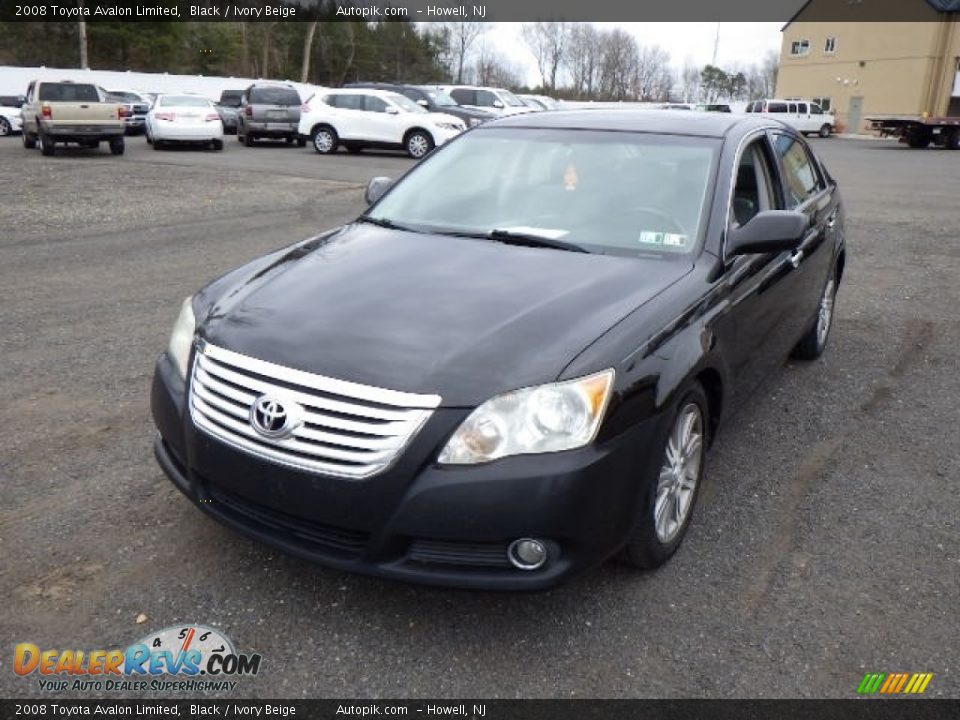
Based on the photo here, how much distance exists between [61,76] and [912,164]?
117 ft

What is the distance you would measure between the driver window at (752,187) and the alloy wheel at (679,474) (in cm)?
108

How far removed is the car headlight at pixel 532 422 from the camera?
2.46 meters

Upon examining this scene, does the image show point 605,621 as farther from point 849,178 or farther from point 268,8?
point 268,8

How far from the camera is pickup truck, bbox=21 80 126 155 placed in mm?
18484

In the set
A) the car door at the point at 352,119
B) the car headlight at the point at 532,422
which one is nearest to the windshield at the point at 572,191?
the car headlight at the point at 532,422

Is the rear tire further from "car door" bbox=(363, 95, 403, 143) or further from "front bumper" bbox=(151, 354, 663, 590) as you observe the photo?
"front bumper" bbox=(151, 354, 663, 590)

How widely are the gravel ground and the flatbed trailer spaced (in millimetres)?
35285

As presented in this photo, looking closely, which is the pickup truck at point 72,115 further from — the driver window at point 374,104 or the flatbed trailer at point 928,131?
the flatbed trailer at point 928,131

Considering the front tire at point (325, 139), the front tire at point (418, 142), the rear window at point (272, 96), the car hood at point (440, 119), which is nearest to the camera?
the car hood at point (440, 119)
